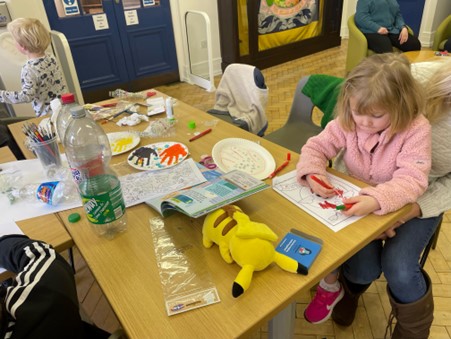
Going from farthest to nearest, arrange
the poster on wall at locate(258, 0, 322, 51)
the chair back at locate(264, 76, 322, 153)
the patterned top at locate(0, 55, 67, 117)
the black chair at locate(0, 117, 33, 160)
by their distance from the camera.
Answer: the poster on wall at locate(258, 0, 322, 51) → the patterned top at locate(0, 55, 67, 117) → the chair back at locate(264, 76, 322, 153) → the black chair at locate(0, 117, 33, 160)

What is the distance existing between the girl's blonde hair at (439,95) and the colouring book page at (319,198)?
0.36 meters

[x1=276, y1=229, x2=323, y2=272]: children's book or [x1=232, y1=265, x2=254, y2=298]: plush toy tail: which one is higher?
[x1=232, y1=265, x2=254, y2=298]: plush toy tail

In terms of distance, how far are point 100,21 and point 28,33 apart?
1.88m

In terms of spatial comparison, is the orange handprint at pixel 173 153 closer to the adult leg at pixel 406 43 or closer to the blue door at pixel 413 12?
the adult leg at pixel 406 43

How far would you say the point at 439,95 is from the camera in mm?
1029

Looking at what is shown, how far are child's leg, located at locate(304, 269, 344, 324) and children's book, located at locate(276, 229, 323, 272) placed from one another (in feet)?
1.65

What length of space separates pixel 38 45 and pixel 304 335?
2044 millimetres

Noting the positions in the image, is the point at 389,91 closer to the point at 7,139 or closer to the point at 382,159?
the point at 382,159

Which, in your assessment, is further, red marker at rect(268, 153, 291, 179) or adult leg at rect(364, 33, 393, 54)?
adult leg at rect(364, 33, 393, 54)

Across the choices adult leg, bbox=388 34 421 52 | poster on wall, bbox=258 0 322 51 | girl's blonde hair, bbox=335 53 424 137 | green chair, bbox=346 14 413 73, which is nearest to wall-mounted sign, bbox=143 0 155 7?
poster on wall, bbox=258 0 322 51

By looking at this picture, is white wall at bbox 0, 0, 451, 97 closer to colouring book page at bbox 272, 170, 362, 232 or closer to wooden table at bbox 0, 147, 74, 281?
wooden table at bbox 0, 147, 74, 281

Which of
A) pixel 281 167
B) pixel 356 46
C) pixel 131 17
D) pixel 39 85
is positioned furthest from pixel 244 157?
pixel 131 17

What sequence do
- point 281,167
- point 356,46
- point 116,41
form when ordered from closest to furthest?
point 281,167 → point 356,46 → point 116,41

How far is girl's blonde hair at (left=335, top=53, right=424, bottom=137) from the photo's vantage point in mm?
924
